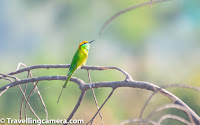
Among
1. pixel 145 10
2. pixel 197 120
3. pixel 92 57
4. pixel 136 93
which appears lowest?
pixel 136 93

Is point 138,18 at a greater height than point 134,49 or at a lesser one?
greater

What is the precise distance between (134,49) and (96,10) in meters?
1.87

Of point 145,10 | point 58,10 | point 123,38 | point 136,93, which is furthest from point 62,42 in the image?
point 136,93

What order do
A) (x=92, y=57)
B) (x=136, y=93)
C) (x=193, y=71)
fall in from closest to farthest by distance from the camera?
(x=193, y=71), (x=136, y=93), (x=92, y=57)

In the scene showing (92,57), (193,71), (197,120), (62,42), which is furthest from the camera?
(62,42)

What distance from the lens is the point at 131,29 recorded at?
28.2ft

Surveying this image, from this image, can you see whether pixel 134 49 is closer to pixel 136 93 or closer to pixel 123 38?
pixel 123 38

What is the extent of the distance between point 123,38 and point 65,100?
441 cm

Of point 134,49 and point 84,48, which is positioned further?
point 134,49

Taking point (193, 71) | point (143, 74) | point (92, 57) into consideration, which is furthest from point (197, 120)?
point (143, 74)

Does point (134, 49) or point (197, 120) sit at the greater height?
point (197, 120)

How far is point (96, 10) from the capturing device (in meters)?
9.33

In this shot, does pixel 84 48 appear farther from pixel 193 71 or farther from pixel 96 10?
pixel 96 10

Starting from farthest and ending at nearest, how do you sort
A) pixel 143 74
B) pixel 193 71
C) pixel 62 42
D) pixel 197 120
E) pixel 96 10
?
pixel 96 10, pixel 62 42, pixel 143 74, pixel 193 71, pixel 197 120
